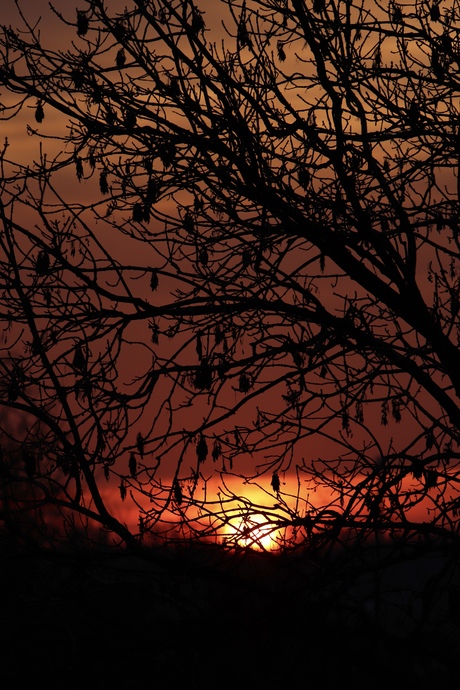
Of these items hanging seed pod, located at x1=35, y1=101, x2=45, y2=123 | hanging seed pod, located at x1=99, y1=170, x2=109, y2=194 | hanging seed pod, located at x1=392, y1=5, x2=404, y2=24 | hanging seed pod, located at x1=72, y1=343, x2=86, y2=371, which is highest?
hanging seed pod, located at x1=392, y1=5, x2=404, y2=24

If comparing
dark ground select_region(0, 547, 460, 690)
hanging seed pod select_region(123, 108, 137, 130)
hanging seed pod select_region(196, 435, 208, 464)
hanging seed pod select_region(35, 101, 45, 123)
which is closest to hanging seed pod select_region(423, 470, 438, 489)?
dark ground select_region(0, 547, 460, 690)

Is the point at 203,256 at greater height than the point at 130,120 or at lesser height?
lesser

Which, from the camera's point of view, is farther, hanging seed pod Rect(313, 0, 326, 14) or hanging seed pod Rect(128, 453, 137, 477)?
hanging seed pod Rect(313, 0, 326, 14)

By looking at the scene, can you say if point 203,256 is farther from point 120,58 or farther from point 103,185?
point 120,58

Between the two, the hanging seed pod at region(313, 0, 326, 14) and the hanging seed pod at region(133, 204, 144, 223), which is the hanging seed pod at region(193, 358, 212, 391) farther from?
the hanging seed pod at region(313, 0, 326, 14)

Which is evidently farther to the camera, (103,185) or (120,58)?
(120,58)

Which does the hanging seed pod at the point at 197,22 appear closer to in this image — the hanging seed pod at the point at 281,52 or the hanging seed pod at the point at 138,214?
the hanging seed pod at the point at 281,52

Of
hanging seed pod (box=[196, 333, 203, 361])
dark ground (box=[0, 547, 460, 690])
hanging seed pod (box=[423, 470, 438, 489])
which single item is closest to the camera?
dark ground (box=[0, 547, 460, 690])

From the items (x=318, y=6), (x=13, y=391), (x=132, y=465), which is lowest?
(x=132, y=465)

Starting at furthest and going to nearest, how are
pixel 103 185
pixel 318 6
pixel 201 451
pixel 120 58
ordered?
pixel 318 6 < pixel 120 58 < pixel 103 185 < pixel 201 451

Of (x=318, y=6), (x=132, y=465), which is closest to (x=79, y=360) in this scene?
(x=132, y=465)

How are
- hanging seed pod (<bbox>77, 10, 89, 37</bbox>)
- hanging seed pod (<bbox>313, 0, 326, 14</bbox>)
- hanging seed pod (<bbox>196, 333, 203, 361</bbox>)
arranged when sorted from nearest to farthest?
hanging seed pod (<bbox>77, 10, 89, 37</bbox>) → hanging seed pod (<bbox>196, 333, 203, 361</bbox>) → hanging seed pod (<bbox>313, 0, 326, 14</bbox>)

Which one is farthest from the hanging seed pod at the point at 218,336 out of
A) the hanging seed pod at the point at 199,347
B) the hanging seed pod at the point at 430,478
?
the hanging seed pod at the point at 430,478

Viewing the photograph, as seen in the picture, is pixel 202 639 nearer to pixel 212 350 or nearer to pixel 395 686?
pixel 395 686
